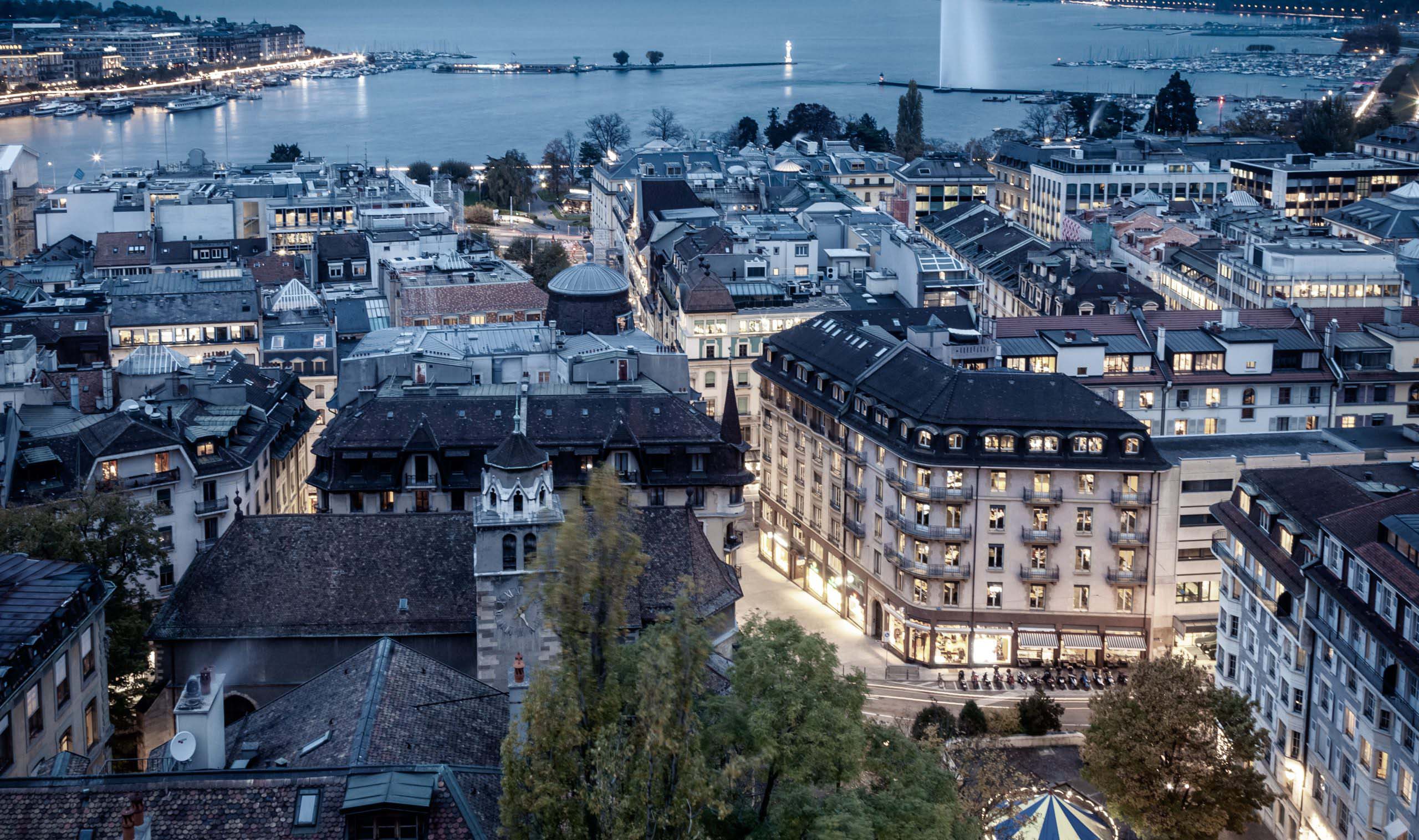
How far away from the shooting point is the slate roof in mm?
95938

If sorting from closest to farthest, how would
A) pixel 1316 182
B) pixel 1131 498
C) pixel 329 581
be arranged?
pixel 329 581 → pixel 1131 498 → pixel 1316 182

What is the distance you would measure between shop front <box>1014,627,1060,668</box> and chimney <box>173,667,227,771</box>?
37405mm

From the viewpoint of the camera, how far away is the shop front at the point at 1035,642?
66.2 m

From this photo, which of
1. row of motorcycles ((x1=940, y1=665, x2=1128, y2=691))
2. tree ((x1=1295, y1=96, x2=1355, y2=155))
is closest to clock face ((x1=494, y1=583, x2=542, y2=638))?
row of motorcycles ((x1=940, y1=665, x2=1128, y2=691))

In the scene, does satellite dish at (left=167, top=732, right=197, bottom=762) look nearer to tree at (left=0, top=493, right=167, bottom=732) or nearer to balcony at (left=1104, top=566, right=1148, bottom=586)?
tree at (left=0, top=493, right=167, bottom=732)

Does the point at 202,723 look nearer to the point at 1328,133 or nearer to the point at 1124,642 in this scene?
the point at 1124,642

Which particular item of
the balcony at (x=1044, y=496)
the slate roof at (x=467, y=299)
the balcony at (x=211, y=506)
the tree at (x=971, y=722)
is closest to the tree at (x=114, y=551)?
the balcony at (x=211, y=506)

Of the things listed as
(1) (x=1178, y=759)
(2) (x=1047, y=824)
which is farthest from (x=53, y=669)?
(1) (x=1178, y=759)

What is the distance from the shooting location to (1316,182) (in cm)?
15050

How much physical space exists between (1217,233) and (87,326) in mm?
77015

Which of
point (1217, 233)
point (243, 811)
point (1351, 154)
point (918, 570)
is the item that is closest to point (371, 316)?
point (918, 570)

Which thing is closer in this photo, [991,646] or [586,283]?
[991,646]

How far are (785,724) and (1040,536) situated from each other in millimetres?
30959

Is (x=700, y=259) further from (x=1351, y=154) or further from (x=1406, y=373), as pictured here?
(x=1351, y=154)
